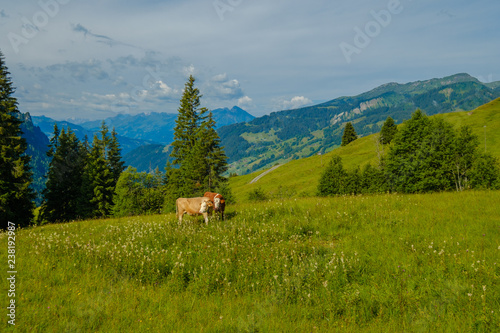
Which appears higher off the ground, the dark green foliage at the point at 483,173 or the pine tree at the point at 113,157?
the pine tree at the point at 113,157

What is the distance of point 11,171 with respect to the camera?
32.7 m

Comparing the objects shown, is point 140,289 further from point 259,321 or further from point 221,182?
point 221,182

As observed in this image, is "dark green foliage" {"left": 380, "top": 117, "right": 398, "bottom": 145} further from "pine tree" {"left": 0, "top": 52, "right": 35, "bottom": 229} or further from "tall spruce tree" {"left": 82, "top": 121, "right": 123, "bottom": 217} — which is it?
"pine tree" {"left": 0, "top": 52, "right": 35, "bottom": 229}

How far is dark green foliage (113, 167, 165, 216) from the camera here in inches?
1948

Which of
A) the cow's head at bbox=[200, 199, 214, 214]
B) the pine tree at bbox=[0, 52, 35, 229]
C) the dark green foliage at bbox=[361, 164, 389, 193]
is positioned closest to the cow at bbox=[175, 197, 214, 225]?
the cow's head at bbox=[200, 199, 214, 214]

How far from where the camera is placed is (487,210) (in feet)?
30.2

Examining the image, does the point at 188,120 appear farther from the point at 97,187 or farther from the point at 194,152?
the point at 97,187

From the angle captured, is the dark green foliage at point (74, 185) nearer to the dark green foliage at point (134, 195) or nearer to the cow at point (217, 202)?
the dark green foliage at point (134, 195)

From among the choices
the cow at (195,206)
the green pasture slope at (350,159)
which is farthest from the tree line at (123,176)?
the green pasture slope at (350,159)

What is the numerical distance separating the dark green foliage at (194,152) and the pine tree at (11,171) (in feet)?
67.2

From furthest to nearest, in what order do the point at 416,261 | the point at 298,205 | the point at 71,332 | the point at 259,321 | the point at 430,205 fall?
1. the point at 298,205
2. the point at 430,205
3. the point at 416,261
4. the point at 259,321
5. the point at 71,332

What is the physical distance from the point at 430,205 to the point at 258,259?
7.88m

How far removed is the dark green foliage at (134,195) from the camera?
4949 centimetres

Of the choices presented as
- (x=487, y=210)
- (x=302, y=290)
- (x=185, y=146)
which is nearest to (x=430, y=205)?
(x=487, y=210)
